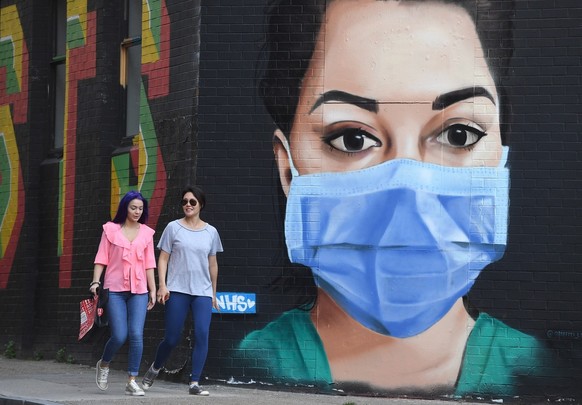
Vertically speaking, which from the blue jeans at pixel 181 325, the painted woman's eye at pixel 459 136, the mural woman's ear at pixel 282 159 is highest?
the painted woman's eye at pixel 459 136

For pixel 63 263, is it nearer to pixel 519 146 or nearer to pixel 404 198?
pixel 404 198

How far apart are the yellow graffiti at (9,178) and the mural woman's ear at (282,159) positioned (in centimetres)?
547

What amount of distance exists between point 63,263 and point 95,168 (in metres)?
1.41

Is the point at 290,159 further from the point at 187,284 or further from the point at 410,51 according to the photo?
the point at 187,284

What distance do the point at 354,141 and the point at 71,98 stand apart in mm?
4581

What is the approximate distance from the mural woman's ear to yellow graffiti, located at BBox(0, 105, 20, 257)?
5.47m

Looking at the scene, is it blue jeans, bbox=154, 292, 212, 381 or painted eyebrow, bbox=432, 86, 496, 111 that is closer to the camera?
blue jeans, bbox=154, 292, 212, 381

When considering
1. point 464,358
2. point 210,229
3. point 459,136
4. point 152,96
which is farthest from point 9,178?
point 464,358

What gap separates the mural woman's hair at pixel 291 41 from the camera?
483 inches

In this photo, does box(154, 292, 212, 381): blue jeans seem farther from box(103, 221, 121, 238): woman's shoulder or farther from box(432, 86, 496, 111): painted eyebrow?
box(432, 86, 496, 111): painted eyebrow

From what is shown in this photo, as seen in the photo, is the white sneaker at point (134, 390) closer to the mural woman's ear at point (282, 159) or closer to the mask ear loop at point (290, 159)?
the mural woman's ear at point (282, 159)

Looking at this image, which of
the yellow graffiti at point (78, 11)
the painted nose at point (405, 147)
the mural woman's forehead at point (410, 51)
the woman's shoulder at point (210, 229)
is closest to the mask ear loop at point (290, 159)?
the mural woman's forehead at point (410, 51)

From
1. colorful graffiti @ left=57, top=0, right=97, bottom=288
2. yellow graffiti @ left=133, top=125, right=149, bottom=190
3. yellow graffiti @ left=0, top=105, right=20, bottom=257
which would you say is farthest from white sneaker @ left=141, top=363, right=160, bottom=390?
yellow graffiti @ left=0, top=105, right=20, bottom=257

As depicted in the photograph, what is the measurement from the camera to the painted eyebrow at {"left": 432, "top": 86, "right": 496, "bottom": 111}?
1223 cm
